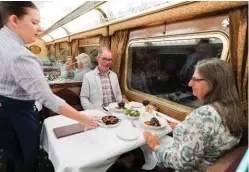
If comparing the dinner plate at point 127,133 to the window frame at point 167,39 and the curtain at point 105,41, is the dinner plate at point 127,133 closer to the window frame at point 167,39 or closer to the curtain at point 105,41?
the window frame at point 167,39

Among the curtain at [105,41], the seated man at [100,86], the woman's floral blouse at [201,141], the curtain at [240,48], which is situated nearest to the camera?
the woman's floral blouse at [201,141]

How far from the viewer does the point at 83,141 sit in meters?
1.60

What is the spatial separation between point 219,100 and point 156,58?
1.96 meters

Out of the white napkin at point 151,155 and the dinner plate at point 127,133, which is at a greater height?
the dinner plate at point 127,133

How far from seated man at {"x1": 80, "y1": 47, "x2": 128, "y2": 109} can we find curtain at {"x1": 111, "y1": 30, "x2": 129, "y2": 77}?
546 mm

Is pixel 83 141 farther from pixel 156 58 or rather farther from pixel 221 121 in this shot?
pixel 156 58

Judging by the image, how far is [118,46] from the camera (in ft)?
12.8

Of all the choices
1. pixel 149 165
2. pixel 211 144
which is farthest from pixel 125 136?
pixel 211 144

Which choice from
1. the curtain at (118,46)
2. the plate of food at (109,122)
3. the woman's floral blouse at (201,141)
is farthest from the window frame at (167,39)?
the plate of food at (109,122)

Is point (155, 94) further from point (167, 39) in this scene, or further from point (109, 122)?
point (109, 122)

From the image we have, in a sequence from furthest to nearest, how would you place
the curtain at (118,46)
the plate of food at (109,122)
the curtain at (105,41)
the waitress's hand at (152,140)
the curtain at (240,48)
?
1. the curtain at (105,41)
2. the curtain at (118,46)
3. the plate of food at (109,122)
4. the curtain at (240,48)
5. the waitress's hand at (152,140)

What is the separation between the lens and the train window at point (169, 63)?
7.58 feet

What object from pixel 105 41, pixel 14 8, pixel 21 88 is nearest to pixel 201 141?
pixel 21 88

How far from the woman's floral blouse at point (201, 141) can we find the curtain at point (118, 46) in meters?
2.68
